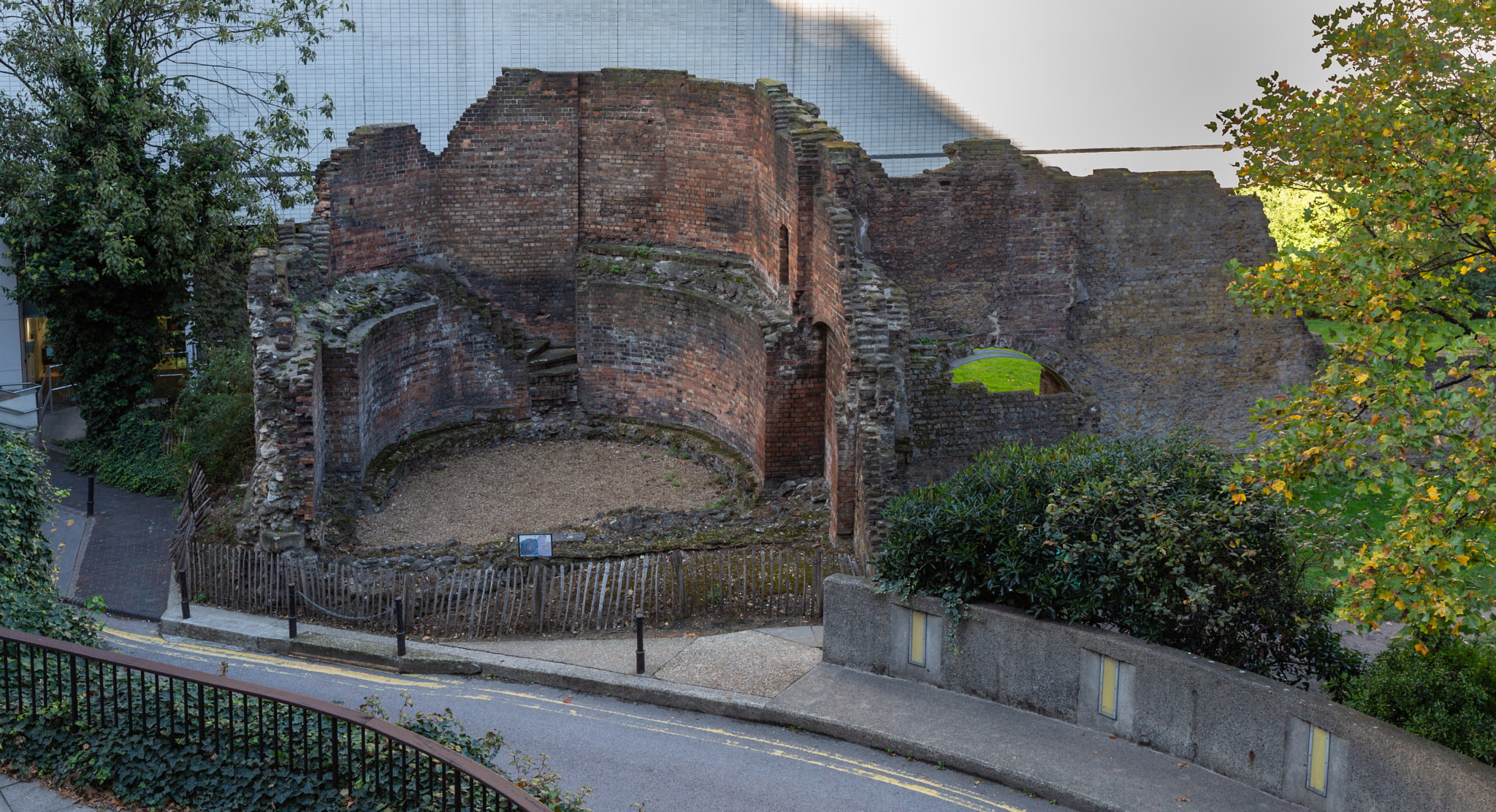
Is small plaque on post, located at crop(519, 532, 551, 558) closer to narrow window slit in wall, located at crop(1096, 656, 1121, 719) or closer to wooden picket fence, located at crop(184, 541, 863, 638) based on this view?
wooden picket fence, located at crop(184, 541, 863, 638)

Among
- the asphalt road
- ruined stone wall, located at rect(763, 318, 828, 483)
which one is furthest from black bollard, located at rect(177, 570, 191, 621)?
ruined stone wall, located at rect(763, 318, 828, 483)

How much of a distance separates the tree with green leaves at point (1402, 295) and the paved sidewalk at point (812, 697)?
2.61m

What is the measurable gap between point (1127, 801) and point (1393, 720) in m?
2.13

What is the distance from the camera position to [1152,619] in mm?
12164

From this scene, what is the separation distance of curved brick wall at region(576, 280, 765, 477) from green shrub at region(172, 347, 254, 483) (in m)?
5.43

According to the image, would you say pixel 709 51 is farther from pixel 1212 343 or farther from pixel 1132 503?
pixel 1132 503

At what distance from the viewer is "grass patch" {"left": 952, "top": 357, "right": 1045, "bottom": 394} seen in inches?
1109

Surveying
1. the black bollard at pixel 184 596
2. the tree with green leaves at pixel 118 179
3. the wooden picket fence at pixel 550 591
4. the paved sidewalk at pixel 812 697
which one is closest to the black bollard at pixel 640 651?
the paved sidewalk at pixel 812 697

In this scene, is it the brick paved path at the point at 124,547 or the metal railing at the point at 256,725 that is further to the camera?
the brick paved path at the point at 124,547

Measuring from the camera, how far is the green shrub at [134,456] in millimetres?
21141

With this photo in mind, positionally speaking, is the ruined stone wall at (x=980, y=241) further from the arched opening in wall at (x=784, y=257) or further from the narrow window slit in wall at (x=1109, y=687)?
the narrow window slit in wall at (x=1109, y=687)

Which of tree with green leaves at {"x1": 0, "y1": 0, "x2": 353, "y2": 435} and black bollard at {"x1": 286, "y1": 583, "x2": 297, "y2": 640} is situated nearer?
black bollard at {"x1": 286, "y1": 583, "x2": 297, "y2": 640}

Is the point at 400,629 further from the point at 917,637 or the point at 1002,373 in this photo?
the point at 1002,373

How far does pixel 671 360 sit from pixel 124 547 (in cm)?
849
